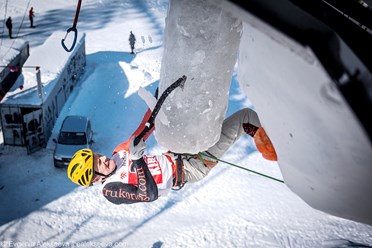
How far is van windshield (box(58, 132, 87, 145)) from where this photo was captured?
39.3ft

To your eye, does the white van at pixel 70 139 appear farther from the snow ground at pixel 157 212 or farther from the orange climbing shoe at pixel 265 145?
the orange climbing shoe at pixel 265 145

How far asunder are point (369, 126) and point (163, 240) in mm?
9245

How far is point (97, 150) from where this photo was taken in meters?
12.8

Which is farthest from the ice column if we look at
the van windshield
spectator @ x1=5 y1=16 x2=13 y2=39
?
spectator @ x1=5 y1=16 x2=13 y2=39

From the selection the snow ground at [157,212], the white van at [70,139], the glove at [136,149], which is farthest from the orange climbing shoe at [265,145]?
the white van at [70,139]

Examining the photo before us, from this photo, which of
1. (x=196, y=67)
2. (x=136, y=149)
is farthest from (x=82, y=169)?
(x=196, y=67)

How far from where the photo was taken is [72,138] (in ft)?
39.6

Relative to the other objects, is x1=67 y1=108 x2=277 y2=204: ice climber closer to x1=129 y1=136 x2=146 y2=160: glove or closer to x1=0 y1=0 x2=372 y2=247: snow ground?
x1=129 y1=136 x2=146 y2=160: glove

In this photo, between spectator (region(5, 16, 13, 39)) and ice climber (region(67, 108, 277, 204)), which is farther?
spectator (region(5, 16, 13, 39))

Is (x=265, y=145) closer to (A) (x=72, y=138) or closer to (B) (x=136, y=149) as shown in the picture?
(B) (x=136, y=149)

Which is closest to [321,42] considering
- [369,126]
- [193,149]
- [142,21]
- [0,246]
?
[369,126]

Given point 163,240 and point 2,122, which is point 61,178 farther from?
point 163,240

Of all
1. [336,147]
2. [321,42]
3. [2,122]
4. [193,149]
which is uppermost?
[321,42]

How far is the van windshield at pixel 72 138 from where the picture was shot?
1197 cm
